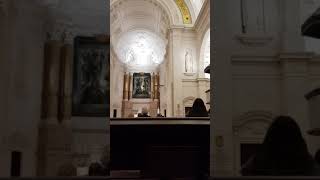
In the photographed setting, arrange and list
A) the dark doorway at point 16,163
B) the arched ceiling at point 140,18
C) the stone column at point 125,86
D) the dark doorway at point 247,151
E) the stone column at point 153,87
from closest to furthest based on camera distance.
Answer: the dark doorway at point 16,163
the dark doorway at point 247,151
the arched ceiling at point 140,18
the stone column at point 125,86
the stone column at point 153,87

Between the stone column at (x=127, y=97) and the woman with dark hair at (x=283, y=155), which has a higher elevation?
the stone column at (x=127, y=97)

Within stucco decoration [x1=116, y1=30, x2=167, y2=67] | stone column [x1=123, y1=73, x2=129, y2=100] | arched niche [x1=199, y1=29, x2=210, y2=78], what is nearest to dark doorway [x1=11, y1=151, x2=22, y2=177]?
arched niche [x1=199, y1=29, x2=210, y2=78]

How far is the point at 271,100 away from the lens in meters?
2.46

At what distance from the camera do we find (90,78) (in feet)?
6.79

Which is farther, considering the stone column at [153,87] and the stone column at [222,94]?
the stone column at [153,87]

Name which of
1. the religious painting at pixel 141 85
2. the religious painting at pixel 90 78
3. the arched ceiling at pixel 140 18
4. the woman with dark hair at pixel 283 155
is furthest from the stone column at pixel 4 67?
the religious painting at pixel 141 85

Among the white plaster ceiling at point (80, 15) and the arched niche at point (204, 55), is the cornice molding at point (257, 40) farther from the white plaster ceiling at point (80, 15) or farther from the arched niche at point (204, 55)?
the arched niche at point (204, 55)

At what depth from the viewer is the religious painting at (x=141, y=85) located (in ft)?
40.3

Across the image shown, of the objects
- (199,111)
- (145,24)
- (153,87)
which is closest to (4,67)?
(199,111)

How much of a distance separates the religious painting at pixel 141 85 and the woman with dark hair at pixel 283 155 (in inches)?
394

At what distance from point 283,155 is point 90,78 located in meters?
0.93

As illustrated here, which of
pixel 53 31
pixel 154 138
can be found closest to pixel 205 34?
pixel 154 138

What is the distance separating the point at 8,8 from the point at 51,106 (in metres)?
0.46

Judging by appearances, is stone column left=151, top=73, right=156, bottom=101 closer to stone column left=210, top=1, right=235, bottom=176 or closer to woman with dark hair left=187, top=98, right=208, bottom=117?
woman with dark hair left=187, top=98, right=208, bottom=117
